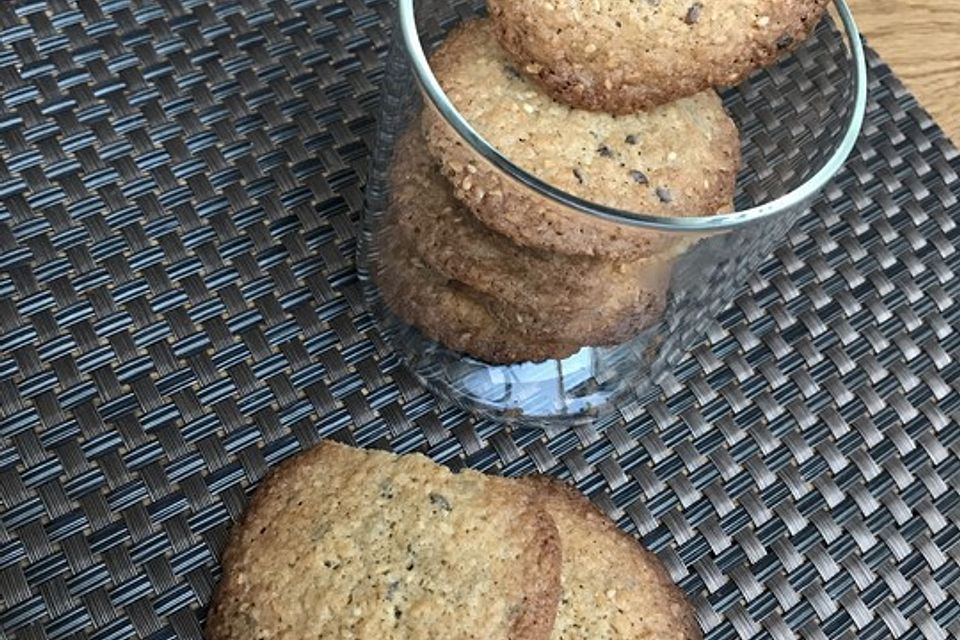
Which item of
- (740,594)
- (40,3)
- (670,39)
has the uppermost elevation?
(670,39)

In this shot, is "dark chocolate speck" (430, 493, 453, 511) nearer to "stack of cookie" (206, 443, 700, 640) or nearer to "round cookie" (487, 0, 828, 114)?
"stack of cookie" (206, 443, 700, 640)

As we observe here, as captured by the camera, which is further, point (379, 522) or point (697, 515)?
point (697, 515)

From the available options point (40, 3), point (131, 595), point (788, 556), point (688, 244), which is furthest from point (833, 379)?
point (40, 3)

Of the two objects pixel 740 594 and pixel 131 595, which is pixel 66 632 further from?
pixel 740 594

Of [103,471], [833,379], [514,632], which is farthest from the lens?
[833,379]

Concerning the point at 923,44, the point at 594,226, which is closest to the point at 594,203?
the point at 594,226

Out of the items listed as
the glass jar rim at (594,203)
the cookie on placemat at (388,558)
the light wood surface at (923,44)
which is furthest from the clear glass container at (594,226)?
the light wood surface at (923,44)

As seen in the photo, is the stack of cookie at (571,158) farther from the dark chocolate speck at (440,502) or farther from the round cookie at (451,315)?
the dark chocolate speck at (440,502)
